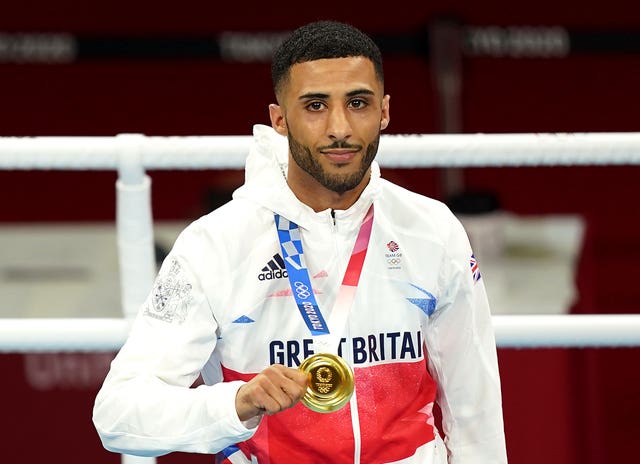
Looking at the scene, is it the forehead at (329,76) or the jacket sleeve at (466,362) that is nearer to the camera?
the forehead at (329,76)

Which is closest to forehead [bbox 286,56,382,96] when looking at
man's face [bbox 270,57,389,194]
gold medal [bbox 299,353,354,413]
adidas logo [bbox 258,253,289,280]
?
man's face [bbox 270,57,389,194]

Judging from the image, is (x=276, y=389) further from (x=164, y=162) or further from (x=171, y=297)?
(x=164, y=162)

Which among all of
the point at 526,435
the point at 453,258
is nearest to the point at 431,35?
the point at 526,435

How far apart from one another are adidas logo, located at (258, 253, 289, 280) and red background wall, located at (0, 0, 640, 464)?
3187 millimetres

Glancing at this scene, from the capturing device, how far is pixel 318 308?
6.98 ft

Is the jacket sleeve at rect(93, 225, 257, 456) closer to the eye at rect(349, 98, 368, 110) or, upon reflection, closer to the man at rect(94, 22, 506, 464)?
the man at rect(94, 22, 506, 464)

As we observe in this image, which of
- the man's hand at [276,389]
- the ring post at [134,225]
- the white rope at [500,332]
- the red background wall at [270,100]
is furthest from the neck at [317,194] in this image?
the red background wall at [270,100]

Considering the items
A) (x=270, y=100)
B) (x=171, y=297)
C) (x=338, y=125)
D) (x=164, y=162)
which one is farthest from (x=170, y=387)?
(x=270, y=100)

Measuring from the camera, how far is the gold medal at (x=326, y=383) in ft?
6.43

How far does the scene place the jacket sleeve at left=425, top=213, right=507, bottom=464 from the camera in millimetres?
2244

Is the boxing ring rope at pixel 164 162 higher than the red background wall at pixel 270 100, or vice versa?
the red background wall at pixel 270 100

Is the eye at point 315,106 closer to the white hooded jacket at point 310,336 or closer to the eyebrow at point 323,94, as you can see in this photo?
the eyebrow at point 323,94

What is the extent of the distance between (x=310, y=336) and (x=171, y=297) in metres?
0.25

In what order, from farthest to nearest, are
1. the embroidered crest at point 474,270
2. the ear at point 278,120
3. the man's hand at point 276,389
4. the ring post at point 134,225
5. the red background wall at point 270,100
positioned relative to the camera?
the red background wall at point 270,100 < the ring post at point 134,225 < the embroidered crest at point 474,270 < the ear at point 278,120 < the man's hand at point 276,389
